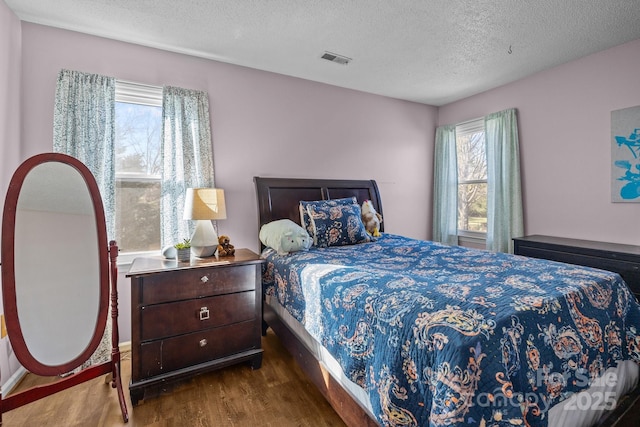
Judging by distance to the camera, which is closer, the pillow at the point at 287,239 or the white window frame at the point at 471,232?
the pillow at the point at 287,239

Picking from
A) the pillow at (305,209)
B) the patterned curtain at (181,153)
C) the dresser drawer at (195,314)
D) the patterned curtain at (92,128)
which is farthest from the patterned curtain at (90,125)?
the pillow at (305,209)

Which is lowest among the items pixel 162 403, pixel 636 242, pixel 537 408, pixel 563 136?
pixel 162 403

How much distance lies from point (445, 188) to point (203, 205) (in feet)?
10.3

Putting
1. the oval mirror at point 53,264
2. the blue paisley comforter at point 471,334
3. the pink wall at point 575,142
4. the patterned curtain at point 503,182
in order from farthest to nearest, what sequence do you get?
1. the patterned curtain at point 503,182
2. the pink wall at point 575,142
3. the oval mirror at point 53,264
4. the blue paisley comforter at point 471,334

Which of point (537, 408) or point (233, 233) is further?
point (233, 233)

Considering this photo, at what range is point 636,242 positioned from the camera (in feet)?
8.22

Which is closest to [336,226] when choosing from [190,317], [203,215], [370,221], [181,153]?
[370,221]

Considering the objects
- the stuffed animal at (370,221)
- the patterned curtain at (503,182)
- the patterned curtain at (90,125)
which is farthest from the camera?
the patterned curtain at (503,182)

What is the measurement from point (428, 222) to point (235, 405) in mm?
3353

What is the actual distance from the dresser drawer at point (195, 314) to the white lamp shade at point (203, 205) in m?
0.62

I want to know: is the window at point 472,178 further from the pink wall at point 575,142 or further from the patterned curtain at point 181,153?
the patterned curtain at point 181,153

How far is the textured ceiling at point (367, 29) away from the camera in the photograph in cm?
200

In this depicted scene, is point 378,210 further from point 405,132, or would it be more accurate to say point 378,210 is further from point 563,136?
point 563,136

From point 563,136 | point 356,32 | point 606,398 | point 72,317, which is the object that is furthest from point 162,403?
point 563,136
